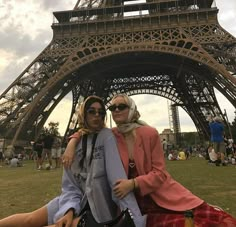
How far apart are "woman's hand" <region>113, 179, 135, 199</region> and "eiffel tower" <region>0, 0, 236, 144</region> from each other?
69.0 ft

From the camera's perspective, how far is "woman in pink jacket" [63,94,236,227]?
248 cm

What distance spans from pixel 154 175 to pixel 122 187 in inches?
11.1

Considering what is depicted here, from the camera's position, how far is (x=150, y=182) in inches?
103

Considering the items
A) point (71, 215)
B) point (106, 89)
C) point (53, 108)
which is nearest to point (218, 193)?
point (71, 215)

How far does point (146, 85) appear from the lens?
128 feet

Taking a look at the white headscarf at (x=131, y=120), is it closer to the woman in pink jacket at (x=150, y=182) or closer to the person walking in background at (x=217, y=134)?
the woman in pink jacket at (x=150, y=182)

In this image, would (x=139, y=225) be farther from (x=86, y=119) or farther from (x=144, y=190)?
(x=86, y=119)

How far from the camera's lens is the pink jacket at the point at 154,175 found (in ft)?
8.55

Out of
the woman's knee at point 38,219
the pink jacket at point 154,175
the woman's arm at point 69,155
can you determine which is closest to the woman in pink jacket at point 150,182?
the pink jacket at point 154,175

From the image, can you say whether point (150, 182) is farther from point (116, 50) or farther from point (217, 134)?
point (116, 50)

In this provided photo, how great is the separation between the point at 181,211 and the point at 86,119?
1059 millimetres

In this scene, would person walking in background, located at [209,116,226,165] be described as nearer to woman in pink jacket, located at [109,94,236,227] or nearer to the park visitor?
woman in pink jacket, located at [109,94,236,227]

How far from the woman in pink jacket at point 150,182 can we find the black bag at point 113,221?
0.21 m

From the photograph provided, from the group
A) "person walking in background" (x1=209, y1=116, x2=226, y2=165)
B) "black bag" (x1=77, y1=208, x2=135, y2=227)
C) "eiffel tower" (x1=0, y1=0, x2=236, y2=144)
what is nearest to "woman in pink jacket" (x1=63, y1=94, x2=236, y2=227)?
"black bag" (x1=77, y1=208, x2=135, y2=227)
